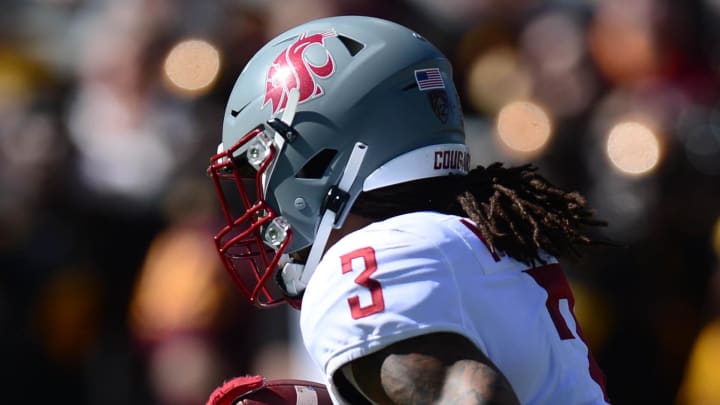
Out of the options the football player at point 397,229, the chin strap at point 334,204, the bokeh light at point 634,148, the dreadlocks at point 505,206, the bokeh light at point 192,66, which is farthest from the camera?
the bokeh light at point 192,66

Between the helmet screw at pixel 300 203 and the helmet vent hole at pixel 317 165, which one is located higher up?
the helmet vent hole at pixel 317 165

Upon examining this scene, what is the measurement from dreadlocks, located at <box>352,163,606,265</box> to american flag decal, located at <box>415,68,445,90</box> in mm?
226

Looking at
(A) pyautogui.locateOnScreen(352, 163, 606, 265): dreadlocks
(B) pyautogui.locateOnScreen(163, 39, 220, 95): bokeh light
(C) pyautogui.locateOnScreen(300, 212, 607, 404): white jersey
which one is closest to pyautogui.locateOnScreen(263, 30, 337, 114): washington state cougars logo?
(A) pyautogui.locateOnScreen(352, 163, 606, 265): dreadlocks

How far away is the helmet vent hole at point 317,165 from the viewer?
2697 millimetres

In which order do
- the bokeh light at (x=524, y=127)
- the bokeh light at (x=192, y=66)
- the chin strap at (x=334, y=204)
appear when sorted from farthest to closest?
the bokeh light at (x=192, y=66) → the bokeh light at (x=524, y=127) → the chin strap at (x=334, y=204)

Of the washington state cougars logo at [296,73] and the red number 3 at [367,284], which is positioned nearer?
the red number 3 at [367,284]

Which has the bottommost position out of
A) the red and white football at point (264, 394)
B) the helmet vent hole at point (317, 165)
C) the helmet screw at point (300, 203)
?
the red and white football at point (264, 394)

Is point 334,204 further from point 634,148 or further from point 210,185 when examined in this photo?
point 210,185

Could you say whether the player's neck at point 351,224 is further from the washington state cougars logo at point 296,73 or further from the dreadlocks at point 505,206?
the washington state cougars logo at point 296,73

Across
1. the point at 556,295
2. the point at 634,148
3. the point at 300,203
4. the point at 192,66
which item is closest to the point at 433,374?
the point at 556,295

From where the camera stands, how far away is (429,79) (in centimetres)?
278

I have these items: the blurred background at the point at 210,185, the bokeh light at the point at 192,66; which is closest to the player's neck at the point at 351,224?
the blurred background at the point at 210,185

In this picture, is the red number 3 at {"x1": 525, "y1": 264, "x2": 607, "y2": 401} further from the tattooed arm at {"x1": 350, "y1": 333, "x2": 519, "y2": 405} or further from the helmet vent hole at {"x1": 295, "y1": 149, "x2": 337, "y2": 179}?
the helmet vent hole at {"x1": 295, "y1": 149, "x2": 337, "y2": 179}

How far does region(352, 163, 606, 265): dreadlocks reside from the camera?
251cm
